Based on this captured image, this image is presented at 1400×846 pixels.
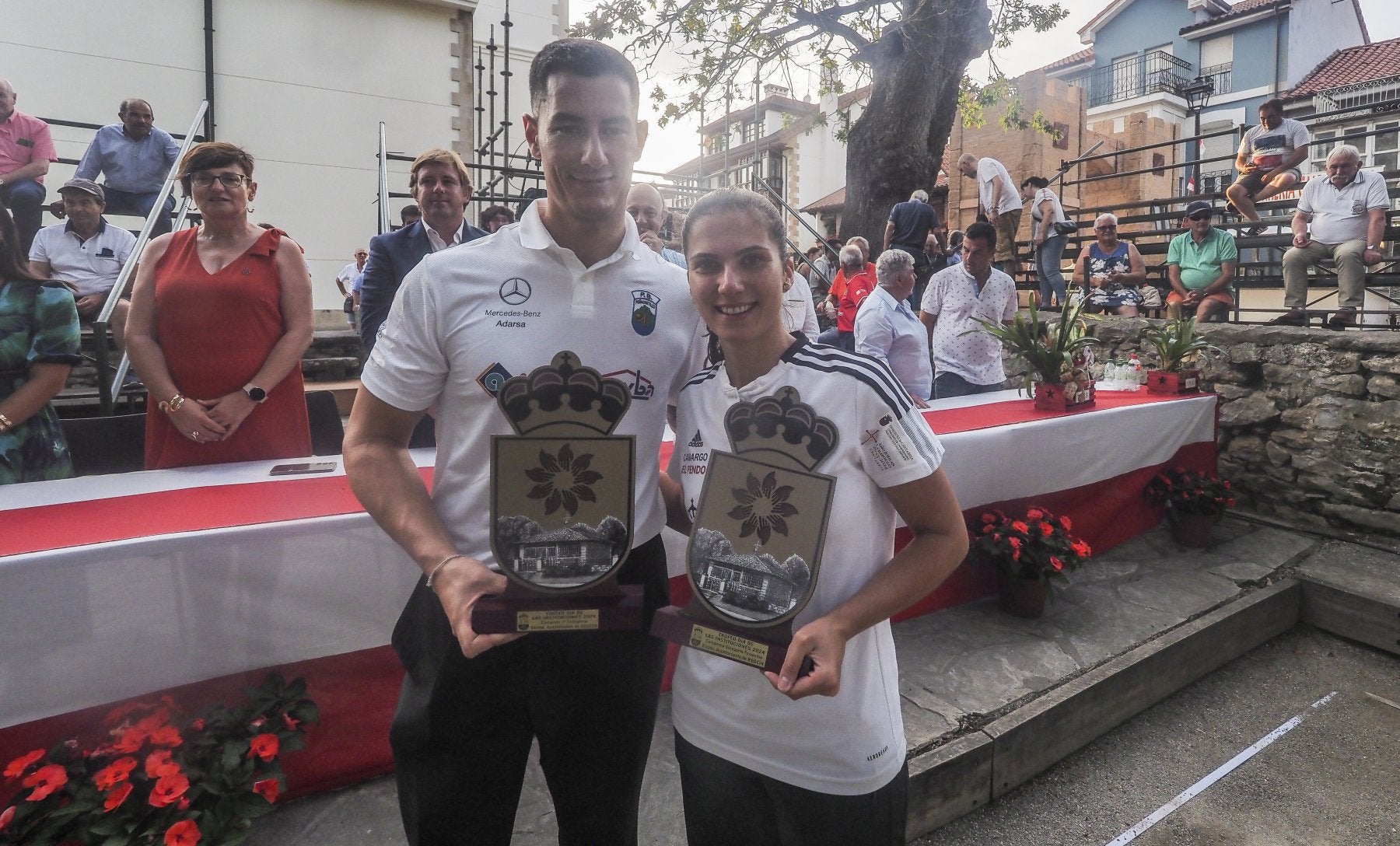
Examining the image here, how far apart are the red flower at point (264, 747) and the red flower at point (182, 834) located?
19cm

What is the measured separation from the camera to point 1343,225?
19.5 ft

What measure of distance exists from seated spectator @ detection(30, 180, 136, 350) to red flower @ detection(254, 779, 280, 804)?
14.9 ft

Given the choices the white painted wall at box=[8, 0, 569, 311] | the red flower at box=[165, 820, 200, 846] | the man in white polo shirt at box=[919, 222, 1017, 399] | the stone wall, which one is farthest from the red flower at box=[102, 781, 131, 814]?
the white painted wall at box=[8, 0, 569, 311]

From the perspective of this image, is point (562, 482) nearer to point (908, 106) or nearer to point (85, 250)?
point (85, 250)

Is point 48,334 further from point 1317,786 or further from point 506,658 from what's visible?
point 1317,786

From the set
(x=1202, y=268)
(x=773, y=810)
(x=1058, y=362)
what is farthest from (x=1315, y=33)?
(x=773, y=810)

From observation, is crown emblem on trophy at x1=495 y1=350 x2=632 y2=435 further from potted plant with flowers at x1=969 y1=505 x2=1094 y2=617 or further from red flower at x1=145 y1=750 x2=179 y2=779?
potted plant with flowers at x1=969 y1=505 x2=1094 y2=617

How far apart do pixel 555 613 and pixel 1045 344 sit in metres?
4.21

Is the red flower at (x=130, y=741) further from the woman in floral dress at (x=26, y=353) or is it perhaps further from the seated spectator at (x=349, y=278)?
the seated spectator at (x=349, y=278)

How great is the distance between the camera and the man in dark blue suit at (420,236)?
3336 millimetres

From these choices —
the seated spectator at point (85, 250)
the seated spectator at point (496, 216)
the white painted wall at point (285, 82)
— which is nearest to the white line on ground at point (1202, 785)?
the seated spectator at point (496, 216)

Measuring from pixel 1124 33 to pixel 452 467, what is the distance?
116 ft

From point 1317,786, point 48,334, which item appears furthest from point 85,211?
point 1317,786

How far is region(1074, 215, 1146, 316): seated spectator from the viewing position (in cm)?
712
